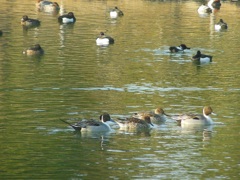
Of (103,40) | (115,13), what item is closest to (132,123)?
(103,40)

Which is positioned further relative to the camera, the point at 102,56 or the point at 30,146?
the point at 102,56

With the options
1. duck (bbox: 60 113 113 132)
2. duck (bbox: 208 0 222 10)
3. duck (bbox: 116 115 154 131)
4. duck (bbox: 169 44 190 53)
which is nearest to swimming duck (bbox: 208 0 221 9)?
duck (bbox: 208 0 222 10)

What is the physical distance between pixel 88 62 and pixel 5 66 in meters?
4.47

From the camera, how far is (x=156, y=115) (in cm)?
3127

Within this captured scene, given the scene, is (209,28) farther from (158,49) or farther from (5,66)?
(5,66)

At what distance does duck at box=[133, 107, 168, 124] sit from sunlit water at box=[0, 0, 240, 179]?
1.30 feet

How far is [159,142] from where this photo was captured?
28156 mm

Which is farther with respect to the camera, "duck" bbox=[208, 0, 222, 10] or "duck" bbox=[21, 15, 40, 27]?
"duck" bbox=[208, 0, 222, 10]

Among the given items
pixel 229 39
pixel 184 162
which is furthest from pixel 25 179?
pixel 229 39

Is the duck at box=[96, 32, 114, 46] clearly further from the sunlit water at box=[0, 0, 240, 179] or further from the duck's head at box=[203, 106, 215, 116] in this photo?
the duck's head at box=[203, 106, 215, 116]

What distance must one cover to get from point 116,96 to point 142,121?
5964 millimetres

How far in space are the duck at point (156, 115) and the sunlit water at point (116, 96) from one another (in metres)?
0.40

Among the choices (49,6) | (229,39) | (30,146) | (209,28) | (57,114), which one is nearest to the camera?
(30,146)

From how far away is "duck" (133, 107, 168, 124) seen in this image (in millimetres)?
31141
